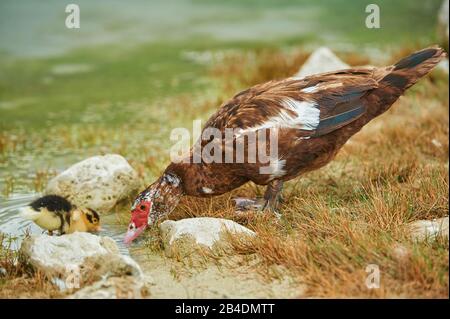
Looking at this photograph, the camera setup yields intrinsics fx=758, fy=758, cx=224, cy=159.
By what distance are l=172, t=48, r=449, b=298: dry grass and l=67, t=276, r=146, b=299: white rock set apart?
0.79 meters

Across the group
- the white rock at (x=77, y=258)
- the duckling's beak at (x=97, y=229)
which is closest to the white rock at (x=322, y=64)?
the duckling's beak at (x=97, y=229)

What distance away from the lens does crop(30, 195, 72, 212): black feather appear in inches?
221

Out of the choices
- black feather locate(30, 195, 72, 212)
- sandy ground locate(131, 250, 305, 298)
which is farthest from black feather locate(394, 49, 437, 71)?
black feather locate(30, 195, 72, 212)

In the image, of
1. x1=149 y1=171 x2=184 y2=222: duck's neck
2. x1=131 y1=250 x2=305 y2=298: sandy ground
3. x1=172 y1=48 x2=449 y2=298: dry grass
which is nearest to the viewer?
x1=172 y1=48 x2=449 y2=298: dry grass

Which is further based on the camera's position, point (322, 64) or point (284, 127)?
point (322, 64)

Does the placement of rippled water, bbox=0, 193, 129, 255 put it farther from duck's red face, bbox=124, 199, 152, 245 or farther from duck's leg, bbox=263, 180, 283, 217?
duck's leg, bbox=263, 180, 283, 217

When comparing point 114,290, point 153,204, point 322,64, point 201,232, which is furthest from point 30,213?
point 322,64

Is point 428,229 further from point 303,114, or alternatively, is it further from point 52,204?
point 52,204

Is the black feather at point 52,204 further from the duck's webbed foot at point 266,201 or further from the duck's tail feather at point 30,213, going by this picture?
the duck's webbed foot at point 266,201

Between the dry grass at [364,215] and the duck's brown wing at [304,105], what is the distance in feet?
1.91

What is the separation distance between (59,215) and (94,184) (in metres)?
0.70

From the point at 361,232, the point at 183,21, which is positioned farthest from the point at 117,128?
the point at 183,21

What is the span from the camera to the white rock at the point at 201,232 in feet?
16.6

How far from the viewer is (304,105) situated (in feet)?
18.0
